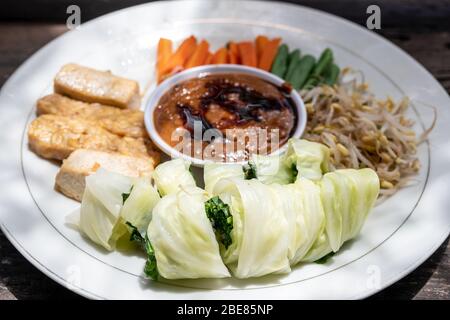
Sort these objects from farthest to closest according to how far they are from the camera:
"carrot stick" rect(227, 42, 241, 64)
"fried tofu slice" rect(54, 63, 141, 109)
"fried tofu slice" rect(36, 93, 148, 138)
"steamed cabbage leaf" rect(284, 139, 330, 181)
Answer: "carrot stick" rect(227, 42, 241, 64), "fried tofu slice" rect(54, 63, 141, 109), "fried tofu slice" rect(36, 93, 148, 138), "steamed cabbage leaf" rect(284, 139, 330, 181)

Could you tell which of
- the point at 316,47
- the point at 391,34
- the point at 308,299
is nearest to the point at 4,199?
the point at 308,299

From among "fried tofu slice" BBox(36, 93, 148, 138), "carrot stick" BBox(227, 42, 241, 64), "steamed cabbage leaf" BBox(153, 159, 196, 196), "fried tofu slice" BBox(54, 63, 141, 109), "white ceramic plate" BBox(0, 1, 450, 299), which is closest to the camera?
"white ceramic plate" BBox(0, 1, 450, 299)

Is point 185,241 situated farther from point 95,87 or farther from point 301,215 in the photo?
point 95,87

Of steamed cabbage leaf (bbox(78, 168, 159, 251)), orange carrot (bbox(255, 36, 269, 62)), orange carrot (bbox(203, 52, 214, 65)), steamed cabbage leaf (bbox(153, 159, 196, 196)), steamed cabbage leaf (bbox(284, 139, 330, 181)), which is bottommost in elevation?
steamed cabbage leaf (bbox(78, 168, 159, 251))

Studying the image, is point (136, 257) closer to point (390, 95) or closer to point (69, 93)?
point (69, 93)

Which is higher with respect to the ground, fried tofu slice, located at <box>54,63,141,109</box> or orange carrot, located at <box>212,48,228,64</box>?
orange carrot, located at <box>212,48,228,64</box>

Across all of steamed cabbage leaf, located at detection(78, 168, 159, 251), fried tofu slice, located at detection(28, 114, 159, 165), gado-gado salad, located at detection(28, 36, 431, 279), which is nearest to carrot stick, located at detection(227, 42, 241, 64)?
gado-gado salad, located at detection(28, 36, 431, 279)

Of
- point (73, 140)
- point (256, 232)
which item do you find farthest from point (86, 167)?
point (256, 232)

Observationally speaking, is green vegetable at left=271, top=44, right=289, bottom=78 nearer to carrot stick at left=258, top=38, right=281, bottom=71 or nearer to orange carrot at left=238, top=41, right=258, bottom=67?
carrot stick at left=258, top=38, right=281, bottom=71
